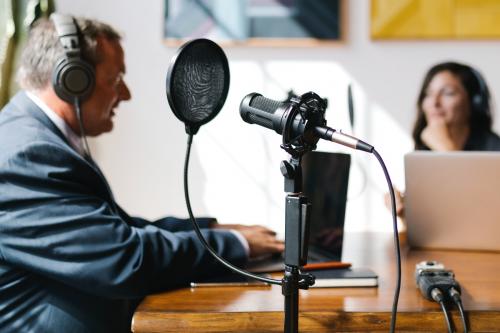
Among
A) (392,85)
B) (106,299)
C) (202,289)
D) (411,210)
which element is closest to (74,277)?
(106,299)

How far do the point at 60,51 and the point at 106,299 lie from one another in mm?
Answer: 556

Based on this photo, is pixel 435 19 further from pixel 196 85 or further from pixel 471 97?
pixel 196 85

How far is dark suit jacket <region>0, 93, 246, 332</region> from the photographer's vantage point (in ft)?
3.64

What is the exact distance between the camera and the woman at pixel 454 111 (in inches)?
103

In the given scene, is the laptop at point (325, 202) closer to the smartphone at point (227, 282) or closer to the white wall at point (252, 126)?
the smartphone at point (227, 282)

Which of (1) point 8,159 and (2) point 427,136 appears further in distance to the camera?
(2) point 427,136

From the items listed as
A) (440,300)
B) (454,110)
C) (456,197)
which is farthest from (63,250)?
(454,110)

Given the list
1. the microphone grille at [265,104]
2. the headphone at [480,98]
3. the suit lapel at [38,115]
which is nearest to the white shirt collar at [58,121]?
the suit lapel at [38,115]

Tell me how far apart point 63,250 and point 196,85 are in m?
0.40

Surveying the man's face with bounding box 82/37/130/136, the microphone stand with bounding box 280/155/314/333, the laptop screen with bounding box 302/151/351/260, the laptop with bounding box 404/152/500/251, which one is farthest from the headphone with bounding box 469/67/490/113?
the microphone stand with bounding box 280/155/314/333

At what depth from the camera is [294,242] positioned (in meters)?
0.83

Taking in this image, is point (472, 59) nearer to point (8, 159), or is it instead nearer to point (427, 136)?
point (427, 136)

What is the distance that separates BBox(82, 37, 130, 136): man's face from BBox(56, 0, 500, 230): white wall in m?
1.47

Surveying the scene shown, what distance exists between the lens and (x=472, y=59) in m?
2.94
